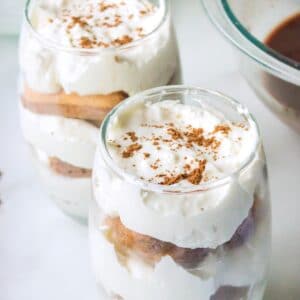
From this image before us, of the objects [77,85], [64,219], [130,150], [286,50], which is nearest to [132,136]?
[130,150]

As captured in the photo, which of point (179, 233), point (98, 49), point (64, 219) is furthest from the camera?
point (64, 219)

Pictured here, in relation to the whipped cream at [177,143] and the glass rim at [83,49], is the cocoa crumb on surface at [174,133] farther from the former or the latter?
the glass rim at [83,49]

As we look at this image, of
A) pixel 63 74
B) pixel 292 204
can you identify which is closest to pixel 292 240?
pixel 292 204

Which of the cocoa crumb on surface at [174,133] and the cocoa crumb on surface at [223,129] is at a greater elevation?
the cocoa crumb on surface at [223,129]

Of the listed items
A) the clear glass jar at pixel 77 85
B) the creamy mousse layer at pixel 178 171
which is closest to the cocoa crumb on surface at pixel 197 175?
the creamy mousse layer at pixel 178 171

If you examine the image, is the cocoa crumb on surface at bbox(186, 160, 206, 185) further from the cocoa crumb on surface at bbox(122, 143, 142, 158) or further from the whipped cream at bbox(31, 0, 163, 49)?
the whipped cream at bbox(31, 0, 163, 49)

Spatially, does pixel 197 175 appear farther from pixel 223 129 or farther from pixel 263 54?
pixel 263 54

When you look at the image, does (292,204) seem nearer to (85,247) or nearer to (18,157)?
(85,247)
